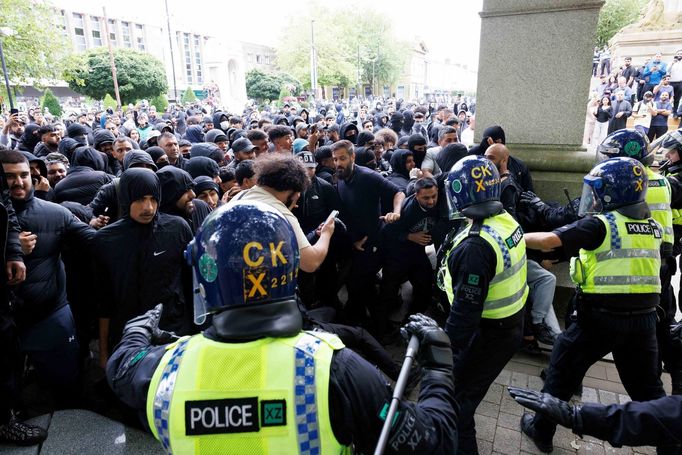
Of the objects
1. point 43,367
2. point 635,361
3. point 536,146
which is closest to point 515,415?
point 635,361

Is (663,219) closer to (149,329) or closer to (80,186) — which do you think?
(149,329)

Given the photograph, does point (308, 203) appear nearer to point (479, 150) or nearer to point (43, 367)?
point (479, 150)

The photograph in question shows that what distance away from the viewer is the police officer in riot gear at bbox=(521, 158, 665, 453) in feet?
Result: 8.82

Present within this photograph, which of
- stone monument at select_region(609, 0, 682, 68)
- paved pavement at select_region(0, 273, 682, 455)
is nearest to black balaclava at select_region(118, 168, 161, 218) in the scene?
paved pavement at select_region(0, 273, 682, 455)

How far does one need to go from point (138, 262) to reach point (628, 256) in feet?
10.4

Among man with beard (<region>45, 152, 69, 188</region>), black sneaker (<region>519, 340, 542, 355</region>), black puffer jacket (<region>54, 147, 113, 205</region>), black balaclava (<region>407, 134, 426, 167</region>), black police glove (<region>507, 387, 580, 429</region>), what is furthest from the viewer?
black balaclava (<region>407, 134, 426, 167</region>)

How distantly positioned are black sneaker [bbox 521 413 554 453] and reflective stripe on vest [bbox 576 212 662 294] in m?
1.09

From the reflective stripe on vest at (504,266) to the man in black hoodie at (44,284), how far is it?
2843mm

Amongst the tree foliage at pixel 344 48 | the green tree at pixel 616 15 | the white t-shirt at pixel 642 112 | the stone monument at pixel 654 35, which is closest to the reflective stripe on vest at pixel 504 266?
the white t-shirt at pixel 642 112

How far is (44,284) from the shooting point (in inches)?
126

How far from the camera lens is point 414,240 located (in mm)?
4391

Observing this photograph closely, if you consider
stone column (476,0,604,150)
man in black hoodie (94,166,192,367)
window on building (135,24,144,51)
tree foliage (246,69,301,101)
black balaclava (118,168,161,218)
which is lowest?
man in black hoodie (94,166,192,367)

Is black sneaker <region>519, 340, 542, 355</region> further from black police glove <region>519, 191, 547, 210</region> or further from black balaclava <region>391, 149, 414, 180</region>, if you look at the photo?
black balaclava <region>391, 149, 414, 180</region>

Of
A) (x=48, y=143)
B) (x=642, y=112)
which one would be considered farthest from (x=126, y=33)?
(x=642, y=112)
